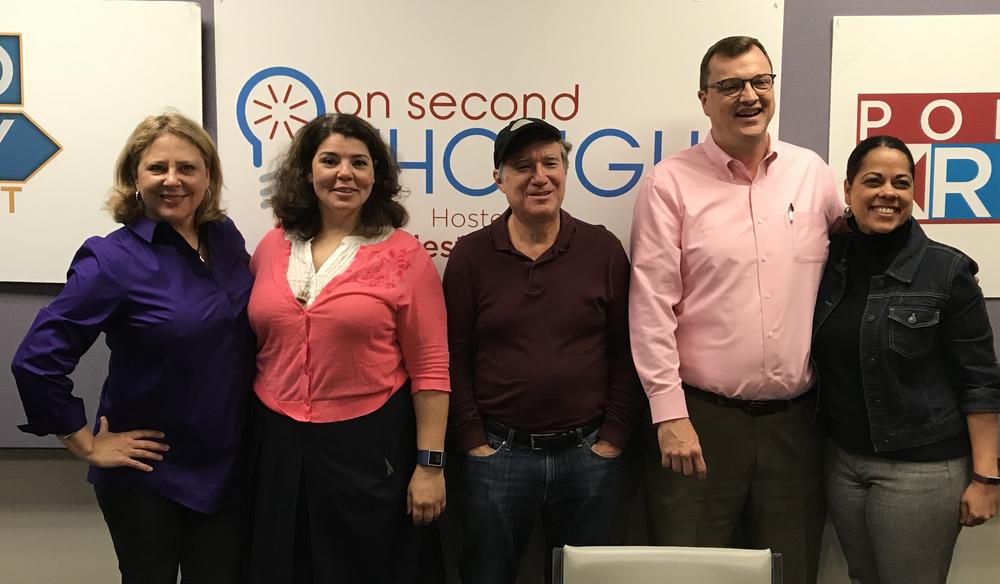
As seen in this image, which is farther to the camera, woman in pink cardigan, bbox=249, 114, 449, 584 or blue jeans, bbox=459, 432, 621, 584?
blue jeans, bbox=459, 432, 621, 584

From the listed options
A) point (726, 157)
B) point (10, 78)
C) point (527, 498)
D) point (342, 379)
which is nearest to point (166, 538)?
point (342, 379)

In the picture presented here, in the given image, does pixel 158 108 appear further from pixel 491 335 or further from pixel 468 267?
pixel 491 335

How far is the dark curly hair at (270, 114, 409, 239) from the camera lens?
178 centimetres

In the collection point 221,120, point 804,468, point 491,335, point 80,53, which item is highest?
point 80,53

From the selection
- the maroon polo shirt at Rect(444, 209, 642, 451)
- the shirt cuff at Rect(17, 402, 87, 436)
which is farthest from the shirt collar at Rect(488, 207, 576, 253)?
the shirt cuff at Rect(17, 402, 87, 436)

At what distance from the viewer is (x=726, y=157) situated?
1.86 metres

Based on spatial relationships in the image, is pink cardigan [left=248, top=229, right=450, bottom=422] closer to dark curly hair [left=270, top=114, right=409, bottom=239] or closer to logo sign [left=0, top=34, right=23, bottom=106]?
dark curly hair [left=270, top=114, right=409, bottom=239]

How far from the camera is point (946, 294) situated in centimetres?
169

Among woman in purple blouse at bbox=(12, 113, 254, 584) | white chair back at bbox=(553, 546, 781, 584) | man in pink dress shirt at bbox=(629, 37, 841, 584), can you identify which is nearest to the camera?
white chair back at bbox=(553, 546, 781, 584)

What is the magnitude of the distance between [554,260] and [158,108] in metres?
1.26

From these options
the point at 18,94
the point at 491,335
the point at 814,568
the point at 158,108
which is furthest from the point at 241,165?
the point at 814,568

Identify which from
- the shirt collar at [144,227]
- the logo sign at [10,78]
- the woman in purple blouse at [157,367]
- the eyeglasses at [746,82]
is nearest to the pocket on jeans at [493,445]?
the woman in purple blouse at [157,367]

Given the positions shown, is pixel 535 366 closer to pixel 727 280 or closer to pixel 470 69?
pixel 727 280

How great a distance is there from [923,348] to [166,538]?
1832 mm
